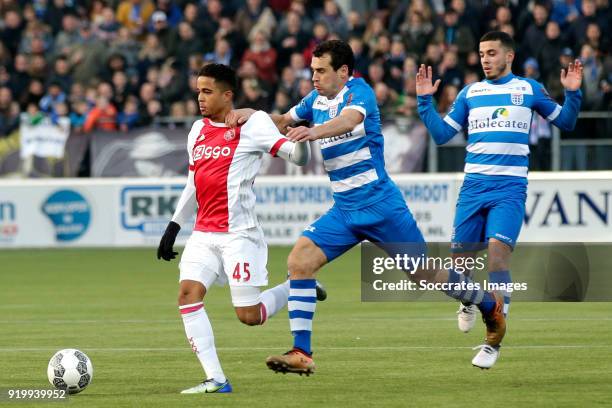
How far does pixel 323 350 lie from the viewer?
442 inches

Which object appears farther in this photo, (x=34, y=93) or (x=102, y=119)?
(x=34, y=93)

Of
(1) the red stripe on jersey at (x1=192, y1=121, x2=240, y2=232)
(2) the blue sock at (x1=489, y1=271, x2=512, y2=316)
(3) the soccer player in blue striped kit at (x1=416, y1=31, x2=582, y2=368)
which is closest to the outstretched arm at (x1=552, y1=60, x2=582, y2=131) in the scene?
(3) the soccer player in blue striped kit at (x1=416, y1=31, x2=582, y2=368)

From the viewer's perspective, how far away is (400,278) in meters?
16.0

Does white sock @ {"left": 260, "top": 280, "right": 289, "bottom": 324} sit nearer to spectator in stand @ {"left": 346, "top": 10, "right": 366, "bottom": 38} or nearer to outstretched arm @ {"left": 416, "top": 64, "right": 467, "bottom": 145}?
outstretched arm @ {"left": 416, "top": 64, "right": 467, "bottom": 145}

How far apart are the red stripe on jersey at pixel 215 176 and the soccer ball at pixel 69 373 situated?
1.18 meters

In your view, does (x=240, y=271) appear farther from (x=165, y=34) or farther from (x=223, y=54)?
(x=165, y=34)

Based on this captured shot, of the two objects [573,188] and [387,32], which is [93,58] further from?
[573,188]

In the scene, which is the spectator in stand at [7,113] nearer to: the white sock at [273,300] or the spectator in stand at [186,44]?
the spectator in stand at [186,44]

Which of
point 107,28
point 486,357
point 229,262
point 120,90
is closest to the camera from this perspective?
point 229,262

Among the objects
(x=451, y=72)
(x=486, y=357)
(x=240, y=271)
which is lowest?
(x=486, y=357)

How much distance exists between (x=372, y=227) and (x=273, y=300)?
0.94 meters

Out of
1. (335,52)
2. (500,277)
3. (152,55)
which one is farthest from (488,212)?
(152,55)

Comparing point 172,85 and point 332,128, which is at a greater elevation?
point 332,128

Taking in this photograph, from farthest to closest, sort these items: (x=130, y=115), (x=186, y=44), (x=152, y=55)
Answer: (x=152, y=55) → (x=186, y=44) → (x=130, y=115)
